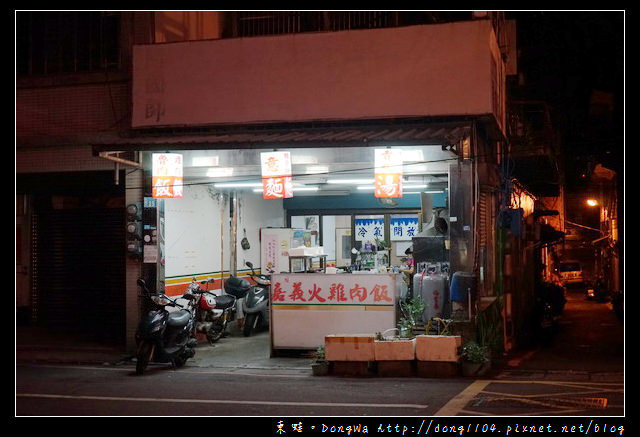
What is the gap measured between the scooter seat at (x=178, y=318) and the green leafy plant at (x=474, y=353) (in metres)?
5.34

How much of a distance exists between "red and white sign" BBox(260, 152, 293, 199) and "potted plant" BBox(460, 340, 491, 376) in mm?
4965

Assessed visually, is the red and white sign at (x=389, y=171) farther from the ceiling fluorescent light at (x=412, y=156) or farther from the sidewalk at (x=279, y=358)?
the sidewalk at (x=279, y=358)

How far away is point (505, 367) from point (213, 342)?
6830 millimetres

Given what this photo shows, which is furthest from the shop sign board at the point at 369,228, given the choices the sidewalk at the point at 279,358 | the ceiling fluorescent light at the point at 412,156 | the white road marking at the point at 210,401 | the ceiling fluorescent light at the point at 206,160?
the white road marking at the point at 210,401

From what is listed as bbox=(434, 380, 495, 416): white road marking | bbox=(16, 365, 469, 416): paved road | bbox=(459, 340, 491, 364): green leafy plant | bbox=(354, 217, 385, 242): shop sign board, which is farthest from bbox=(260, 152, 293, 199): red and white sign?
bbox=(354, 217, 385, 242): shop sign board

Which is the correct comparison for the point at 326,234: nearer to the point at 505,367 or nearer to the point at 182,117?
the point at 182,117

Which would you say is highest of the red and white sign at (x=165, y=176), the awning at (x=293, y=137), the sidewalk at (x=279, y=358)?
the awning at (x=293, y=137)

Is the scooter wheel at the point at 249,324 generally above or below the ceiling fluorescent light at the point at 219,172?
below

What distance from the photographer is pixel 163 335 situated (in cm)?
1299

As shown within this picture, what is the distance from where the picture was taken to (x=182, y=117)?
15195mm

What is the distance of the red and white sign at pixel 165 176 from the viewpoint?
14641 millimetres

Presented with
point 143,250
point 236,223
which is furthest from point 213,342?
point 236,223

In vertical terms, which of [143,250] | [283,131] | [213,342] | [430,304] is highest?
[283,131]

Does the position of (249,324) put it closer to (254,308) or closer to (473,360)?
(254,308)
